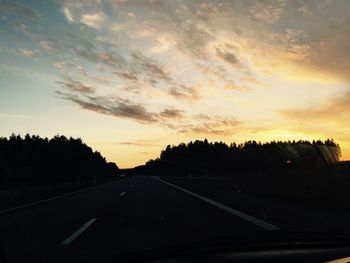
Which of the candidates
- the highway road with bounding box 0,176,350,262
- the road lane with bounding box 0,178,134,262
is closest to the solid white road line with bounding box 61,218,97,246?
the highway road with bounding box 0,176,350,262

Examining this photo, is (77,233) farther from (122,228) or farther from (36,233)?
(122,228)

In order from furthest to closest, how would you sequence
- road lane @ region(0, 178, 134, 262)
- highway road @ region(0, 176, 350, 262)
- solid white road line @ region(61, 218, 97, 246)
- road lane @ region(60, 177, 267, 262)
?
1. solid white road line @ region(61, 218, 97, 246)
2. road lane @ region(60, 177, 267, 262)
3. highway road @ region(0, 176, 350, 262)
4. road lane @ region(0, 178, 134, 262)

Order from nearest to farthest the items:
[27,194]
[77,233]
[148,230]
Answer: [77,233], [148,230], [27,194]

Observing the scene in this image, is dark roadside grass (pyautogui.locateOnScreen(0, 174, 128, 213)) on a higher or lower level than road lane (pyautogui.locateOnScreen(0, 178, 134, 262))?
higher

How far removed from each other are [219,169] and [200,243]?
191m

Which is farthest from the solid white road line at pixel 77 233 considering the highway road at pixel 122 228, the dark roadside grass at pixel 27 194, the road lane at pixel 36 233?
the dark roadside grass at pixel 27 194

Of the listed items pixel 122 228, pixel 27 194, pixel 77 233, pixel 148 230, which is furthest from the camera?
pixel 27 194

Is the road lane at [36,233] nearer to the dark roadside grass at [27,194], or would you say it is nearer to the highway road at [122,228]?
the highway road at [122,228]

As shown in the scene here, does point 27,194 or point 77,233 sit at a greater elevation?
point 27,194

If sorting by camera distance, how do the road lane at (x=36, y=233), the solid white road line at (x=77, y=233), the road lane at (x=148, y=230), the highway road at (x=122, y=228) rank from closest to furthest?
the road lane at (x=36, y=233)
the highway road at (x=122, y=228)
the road lane at (x=148, y=230)
the solid white road line at (x=77, y=233)

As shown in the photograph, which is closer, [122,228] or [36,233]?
[36,233]

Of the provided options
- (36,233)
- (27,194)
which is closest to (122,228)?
(36,233)

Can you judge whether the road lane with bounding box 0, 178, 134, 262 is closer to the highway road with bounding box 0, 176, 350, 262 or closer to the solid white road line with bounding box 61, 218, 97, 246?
the highway road with bounding box 0, 176, 350, 262

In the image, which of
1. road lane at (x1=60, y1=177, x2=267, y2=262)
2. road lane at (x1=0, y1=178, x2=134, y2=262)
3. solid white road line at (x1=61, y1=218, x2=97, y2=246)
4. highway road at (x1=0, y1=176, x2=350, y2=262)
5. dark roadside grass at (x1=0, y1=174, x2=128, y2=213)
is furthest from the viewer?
dark roadside grass at (x1=0, y1=174, x2=128, y2=213)
